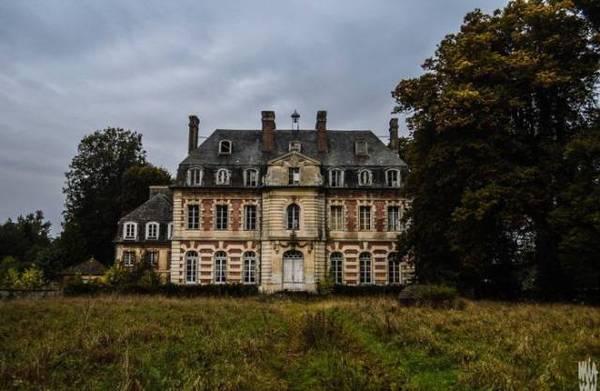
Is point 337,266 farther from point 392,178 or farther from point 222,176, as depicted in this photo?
point 222,176

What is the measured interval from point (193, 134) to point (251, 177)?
6021 millimetres

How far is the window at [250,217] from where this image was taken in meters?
34.1

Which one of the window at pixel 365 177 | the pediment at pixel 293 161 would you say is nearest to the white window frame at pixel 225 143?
the pediment at pixel 293 161

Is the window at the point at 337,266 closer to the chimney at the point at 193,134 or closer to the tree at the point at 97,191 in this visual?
the chimney at the point at 193,134

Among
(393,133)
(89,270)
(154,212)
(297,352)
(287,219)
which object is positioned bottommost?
(297,352)

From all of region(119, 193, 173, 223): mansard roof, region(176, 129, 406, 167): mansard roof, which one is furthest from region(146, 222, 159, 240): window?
region(176, 129, 406, 167): mansard roof

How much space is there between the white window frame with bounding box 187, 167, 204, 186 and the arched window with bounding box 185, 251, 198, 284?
4.34 metres

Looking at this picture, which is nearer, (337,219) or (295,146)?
(337,219)

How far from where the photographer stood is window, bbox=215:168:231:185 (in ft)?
112

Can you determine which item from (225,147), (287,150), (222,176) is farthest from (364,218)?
(225,147)


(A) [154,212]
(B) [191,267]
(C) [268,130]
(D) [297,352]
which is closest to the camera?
(D) [297,352]

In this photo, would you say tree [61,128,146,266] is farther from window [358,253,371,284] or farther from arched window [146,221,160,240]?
window [358,253,371,284]

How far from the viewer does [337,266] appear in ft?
111

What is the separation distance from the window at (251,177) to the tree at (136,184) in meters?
19.7
